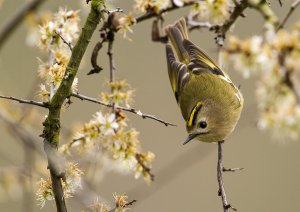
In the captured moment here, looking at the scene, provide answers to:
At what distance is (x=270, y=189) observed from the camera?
7910 mm

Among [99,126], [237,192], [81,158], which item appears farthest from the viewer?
[237,192]

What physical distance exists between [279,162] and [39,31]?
5263 mm

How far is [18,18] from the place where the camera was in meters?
3.69

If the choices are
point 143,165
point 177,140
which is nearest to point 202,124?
point 143,165

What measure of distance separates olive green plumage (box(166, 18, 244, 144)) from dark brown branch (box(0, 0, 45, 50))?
126 centimetres

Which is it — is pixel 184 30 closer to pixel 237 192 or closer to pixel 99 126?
pixel 99 126

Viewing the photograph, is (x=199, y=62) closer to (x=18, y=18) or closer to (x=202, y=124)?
(x=202, y=124)

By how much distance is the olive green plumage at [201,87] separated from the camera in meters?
4.73

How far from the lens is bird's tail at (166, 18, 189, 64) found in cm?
459

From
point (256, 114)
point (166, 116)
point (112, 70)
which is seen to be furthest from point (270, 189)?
point (112, 70)

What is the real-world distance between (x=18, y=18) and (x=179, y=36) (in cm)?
155

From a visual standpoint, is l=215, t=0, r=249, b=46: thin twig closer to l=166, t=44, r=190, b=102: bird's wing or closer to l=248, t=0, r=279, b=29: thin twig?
l=248, t=0, r=279, b=29: thin twig

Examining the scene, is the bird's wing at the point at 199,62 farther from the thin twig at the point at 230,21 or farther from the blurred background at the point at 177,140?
the blurred background at the point at 177,140

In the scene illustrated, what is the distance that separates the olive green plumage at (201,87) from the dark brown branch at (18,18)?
1.26m
